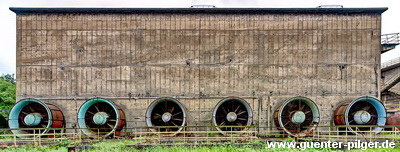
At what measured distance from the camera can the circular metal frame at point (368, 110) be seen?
16.0 metres

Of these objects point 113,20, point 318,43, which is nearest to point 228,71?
point 318,43

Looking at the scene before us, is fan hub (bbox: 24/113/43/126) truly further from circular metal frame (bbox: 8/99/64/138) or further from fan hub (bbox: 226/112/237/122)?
fan hub (bbox: 226/112/237/122)

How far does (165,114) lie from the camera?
53.3ft

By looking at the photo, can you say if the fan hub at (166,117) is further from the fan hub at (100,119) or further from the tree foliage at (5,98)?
the tree foliage at (5,98)

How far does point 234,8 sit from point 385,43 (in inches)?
454

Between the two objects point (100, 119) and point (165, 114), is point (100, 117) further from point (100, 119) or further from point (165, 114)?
point (165, 114)

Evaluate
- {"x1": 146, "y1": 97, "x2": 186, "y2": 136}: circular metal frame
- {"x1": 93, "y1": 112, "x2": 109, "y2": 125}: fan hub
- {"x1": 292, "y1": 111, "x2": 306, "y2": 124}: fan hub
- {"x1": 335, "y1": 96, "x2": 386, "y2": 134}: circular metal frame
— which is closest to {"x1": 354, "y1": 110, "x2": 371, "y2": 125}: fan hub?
{"x1": 335, "y1": 96, "x2": 386, "y2": 134}: circular metal frame

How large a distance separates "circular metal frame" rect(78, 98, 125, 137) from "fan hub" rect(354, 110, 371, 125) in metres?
15.1

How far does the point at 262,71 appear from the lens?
1759 cm

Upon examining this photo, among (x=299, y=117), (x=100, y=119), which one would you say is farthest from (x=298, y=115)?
(x=100, y=119)

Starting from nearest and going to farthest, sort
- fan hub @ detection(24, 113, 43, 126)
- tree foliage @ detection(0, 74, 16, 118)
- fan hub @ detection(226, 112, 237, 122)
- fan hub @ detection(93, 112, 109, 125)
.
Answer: fan hub @ detection(24, 113, 43, 126), fan hub @ detection(93, 112, 109, 125), fan hub @ detection(226, 112, 237, 122), tree foliage @ detection(0, 74, 16, 118)

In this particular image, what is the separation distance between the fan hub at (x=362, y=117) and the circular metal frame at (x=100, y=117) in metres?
15.1

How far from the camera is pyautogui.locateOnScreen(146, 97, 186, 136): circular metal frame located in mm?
16234

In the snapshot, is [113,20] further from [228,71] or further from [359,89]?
[359,89]
